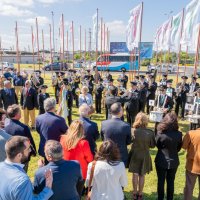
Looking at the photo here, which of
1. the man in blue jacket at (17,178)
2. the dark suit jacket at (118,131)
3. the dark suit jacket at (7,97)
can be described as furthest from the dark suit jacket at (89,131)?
the dark suit jacket at (7,97)

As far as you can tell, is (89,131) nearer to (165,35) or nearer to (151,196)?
(151,196)

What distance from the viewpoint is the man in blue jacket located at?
259 centimetres

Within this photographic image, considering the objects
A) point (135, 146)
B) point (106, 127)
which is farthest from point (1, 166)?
point (135, 146)

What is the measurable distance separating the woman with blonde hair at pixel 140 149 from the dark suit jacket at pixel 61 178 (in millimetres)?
2037

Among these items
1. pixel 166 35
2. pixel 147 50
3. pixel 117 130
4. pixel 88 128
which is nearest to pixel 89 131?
pixel 88 128

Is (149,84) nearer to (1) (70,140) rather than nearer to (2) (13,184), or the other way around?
(1) (70,140)

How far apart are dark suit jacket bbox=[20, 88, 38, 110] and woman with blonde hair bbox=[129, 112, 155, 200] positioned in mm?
6107

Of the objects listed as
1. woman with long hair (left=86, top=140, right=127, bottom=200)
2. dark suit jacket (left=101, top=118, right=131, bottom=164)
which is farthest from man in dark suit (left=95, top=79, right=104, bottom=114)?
woman with long hair (left=86, top=140, right=127, bottom=200)

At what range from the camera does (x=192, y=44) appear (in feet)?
37.6

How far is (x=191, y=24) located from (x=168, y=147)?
7.85 meters

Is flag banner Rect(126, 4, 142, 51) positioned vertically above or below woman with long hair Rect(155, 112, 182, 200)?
above

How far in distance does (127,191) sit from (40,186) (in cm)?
352

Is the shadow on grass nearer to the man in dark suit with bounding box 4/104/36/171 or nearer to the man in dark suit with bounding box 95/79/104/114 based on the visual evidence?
the man in dark suit with bounding box 4/104/36/171

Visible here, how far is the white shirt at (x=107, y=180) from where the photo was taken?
365 centimetres
